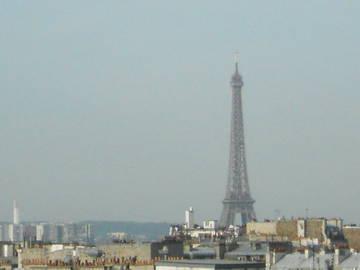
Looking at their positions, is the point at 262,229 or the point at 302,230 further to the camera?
the point at 262,229

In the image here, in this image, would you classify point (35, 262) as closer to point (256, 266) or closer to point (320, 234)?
point (256, 266)

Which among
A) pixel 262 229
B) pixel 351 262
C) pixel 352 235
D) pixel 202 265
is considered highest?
pixel 262 229

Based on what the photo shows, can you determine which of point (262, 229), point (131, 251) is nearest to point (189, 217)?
point (262, 229)

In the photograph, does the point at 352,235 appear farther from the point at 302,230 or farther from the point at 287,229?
the point at 287,229

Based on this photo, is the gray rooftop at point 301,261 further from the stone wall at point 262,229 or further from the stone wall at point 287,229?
the stone wall at point 262,229

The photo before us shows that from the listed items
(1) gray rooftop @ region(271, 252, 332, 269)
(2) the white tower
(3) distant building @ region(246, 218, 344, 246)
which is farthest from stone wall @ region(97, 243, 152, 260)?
(2) the white tower

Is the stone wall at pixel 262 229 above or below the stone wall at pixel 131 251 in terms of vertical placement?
above

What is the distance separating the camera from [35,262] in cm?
9669

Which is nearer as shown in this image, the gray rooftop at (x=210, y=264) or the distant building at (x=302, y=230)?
the gray rooftop at (x=210, y=264)

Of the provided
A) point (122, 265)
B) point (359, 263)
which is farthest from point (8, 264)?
point (359, 263)

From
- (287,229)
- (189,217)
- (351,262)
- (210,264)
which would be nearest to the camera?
(210,264)

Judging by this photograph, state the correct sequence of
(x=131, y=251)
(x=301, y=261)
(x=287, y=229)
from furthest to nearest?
(x=287, y=229), (x=131, y=251), (x=301, y=261)

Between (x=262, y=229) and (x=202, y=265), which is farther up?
(x=262, y=229)

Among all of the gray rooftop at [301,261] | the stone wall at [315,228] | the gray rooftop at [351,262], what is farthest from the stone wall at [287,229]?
the gray rooftop at [351,262]
